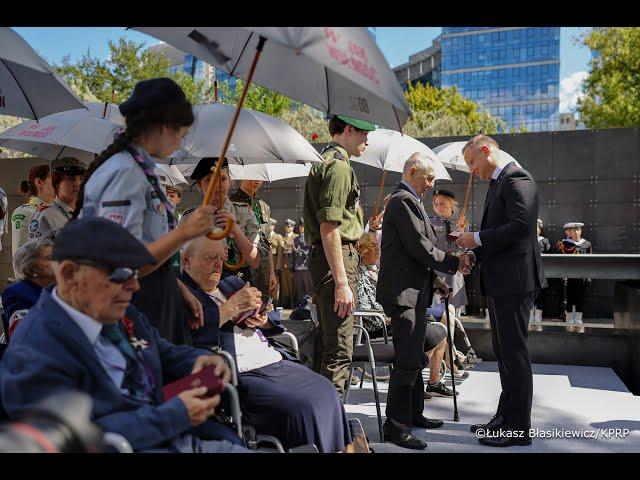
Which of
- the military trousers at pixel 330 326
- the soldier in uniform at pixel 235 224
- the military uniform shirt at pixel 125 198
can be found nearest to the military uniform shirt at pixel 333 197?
the military trousers at pixel 330 326

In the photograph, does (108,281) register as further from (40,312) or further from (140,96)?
(140,96)

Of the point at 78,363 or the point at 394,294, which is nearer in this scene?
the point at 78,363

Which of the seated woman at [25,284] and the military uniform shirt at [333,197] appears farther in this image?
the military uniform shirt at [333,197]

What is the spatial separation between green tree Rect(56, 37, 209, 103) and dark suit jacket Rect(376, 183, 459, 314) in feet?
53.0

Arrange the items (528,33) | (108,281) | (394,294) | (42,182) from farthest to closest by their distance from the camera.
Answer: (528,33), (42,182), (394,294), (108,281)

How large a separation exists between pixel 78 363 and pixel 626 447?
430 cm

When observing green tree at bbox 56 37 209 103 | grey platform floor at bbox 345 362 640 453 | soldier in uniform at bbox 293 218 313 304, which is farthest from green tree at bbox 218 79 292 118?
grey platform floor at bbox 345 362 640 453

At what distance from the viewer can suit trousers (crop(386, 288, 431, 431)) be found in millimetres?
5086

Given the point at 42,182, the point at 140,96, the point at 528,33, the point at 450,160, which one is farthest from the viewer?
the point at 528,33

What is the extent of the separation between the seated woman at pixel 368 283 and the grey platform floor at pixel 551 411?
68 centimetres

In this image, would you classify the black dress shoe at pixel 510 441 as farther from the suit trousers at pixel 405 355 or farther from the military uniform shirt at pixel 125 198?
the military uniform shirt at pixel 125 198

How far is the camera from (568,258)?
10.1 meters

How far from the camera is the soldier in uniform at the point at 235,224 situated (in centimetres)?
424
